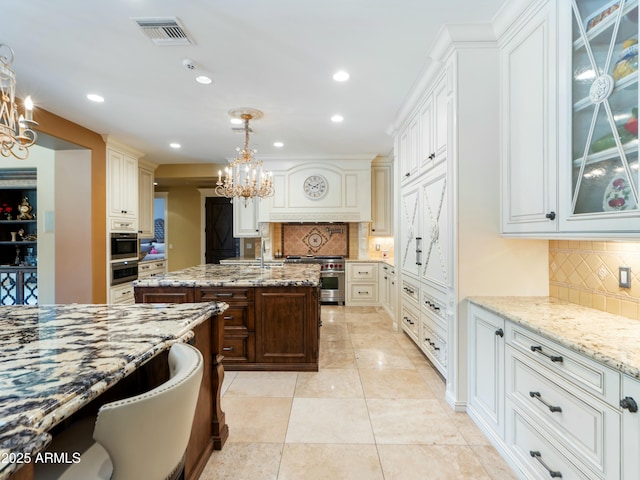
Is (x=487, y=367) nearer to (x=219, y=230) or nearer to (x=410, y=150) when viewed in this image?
(x=410, y=150)

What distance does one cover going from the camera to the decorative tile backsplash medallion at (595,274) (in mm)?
1562

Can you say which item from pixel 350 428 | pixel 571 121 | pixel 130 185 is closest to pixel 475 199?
pixel 571 121

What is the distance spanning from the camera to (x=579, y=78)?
151 cm

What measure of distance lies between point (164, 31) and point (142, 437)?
2446mm

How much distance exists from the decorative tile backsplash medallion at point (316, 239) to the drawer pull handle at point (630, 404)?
5.14 meters

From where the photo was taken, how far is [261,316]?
2896 mm

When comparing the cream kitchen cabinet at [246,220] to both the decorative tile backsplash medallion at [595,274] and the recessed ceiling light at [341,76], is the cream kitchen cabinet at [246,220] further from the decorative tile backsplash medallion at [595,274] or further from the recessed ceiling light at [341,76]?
the decorative tile backsplash medallion at [595,274]

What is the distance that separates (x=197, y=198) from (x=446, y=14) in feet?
22.2

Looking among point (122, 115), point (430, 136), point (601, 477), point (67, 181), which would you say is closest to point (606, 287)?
point (601, 477)

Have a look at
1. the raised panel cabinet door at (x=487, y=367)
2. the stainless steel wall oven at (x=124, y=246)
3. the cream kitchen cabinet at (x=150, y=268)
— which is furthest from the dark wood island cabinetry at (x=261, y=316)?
the cream kitchen cabinet at (x=150, y=268)

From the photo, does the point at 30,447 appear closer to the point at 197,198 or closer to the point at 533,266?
the point at 533,266

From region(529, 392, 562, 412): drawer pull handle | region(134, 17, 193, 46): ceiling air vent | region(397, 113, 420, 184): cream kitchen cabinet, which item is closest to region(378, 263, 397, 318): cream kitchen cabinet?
region(397, 113, 420, 184): cream kitchen cabinet

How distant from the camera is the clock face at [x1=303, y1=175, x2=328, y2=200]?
18.3 ft

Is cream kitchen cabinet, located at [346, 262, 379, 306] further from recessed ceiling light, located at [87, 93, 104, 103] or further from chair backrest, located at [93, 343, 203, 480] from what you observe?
chair backrest, located at [93, 343, 203, 480]
